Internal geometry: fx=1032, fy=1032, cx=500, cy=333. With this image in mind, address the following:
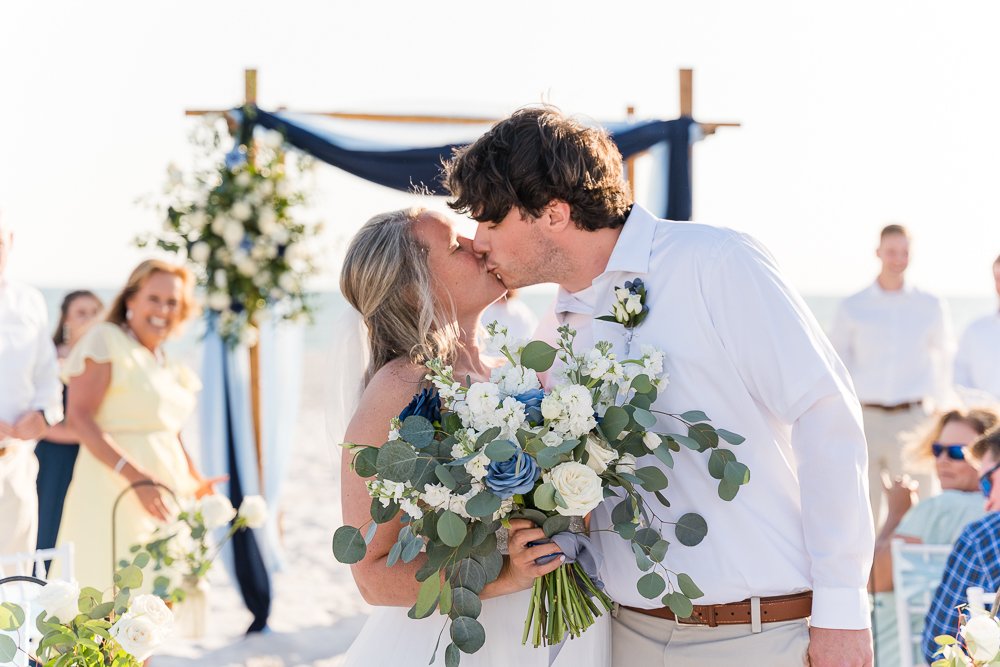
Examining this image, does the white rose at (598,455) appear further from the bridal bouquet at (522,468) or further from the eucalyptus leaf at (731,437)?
the eucalyptus leaf at (731,437)

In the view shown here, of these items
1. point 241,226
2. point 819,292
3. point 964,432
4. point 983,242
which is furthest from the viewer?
point 819,292

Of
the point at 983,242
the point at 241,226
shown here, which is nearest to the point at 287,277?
the point at 241,226

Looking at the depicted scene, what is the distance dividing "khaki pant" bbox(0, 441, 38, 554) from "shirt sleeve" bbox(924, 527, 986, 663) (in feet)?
12.5

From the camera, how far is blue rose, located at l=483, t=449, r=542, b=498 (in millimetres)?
1852

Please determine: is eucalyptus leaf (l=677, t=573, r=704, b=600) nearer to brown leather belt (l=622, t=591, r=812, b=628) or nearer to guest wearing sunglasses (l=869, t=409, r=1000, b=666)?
brown leather belt (l=622, t=591, r=812, b=628)

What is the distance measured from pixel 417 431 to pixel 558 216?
644mm

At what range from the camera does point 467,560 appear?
200 centimetres

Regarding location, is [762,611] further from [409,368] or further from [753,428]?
[409,368]

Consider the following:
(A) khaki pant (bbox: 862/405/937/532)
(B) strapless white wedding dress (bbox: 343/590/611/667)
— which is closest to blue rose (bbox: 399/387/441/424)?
(B) strapless white wedding dress (bbox: 343/590/611/667)

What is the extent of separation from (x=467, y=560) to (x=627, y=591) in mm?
413

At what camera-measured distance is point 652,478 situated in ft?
6.43

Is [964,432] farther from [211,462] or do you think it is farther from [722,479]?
[211,462]

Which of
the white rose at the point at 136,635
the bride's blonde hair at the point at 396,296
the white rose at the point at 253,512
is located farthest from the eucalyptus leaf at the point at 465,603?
the white rose at the point at 253,512

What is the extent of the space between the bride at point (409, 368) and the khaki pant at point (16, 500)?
2.68 metres
